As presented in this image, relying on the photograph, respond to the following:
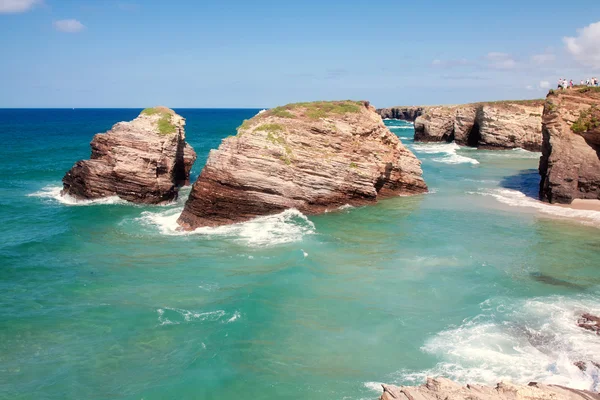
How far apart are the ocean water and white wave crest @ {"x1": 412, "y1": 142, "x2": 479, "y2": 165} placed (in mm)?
25746

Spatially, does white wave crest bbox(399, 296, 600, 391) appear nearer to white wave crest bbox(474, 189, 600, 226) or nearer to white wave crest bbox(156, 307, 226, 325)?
white wave crest bbox(156, 307, 226, 325)

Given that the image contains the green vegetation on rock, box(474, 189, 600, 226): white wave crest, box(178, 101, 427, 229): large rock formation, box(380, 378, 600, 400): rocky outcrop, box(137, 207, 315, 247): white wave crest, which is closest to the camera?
box(380, 378, 600, 400): rocky outcrop

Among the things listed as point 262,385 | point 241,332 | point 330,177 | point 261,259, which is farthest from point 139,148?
point 262,385

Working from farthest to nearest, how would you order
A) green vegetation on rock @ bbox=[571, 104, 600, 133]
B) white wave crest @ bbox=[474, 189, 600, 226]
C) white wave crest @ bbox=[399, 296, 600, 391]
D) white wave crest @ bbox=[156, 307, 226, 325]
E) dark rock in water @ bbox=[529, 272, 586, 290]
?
green vegetation on rock @ bbox=[571, 104, 600, 133] → white wave crest @ bbox=[474, 189, 600, 226] → dark rock in water @ bbox=[529, 272, 586, 290] → white wave crest @ bbox=[156, 307, 226, 325] → white wave crest @ bbox=[399, 296, 600, 391]

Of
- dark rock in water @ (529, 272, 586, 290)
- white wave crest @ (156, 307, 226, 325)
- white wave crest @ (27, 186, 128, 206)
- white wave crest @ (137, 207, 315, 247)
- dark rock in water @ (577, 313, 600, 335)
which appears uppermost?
white wave crest @ (27, 186, 128, 206)

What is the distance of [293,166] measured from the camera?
1115 inches

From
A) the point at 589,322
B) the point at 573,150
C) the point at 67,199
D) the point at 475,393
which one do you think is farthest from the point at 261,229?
the point at 573,150

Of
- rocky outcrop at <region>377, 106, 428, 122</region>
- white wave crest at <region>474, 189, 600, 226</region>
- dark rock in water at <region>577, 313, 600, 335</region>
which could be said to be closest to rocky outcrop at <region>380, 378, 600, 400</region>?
dark rock in water at <region>577, 313, 600, 335</region>

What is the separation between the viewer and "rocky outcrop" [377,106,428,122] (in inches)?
5576

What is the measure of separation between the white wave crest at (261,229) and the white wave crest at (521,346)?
35.7 feet

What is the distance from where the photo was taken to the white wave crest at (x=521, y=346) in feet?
41.7

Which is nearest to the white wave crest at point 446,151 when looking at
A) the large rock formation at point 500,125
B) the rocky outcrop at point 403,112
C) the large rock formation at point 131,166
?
the large rock formation at point 500,125

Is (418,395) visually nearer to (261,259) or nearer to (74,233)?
(261,259)

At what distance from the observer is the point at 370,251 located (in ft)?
76.1
